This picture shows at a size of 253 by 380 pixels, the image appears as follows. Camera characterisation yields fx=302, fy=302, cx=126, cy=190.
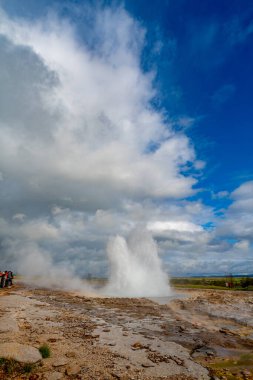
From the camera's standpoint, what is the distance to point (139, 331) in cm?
1697

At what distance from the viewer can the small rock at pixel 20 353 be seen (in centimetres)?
988

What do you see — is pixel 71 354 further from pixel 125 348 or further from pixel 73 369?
pixel 125 348

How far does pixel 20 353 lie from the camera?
33.8 feet

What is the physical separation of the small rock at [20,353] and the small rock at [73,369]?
1.15 m

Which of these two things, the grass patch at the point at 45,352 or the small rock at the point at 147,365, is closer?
the small rock at the point at 147,365

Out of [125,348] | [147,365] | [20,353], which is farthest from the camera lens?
[125,348]

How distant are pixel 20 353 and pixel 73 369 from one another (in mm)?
1959

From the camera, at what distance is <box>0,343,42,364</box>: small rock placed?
9.88 metres

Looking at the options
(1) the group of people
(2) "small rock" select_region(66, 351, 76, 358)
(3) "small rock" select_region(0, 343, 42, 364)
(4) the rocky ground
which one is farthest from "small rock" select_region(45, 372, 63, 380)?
(1) the group of people

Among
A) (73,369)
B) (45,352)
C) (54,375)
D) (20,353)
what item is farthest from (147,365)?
(20,353)

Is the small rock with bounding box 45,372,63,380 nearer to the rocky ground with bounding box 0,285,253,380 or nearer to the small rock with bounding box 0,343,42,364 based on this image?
the rocky ground with bounding box 0,285,253,380

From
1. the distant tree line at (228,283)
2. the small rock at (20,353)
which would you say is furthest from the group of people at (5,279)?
the distant tree line at (228,283)

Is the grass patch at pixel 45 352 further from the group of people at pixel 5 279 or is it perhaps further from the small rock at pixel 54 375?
the group of people at pixel 5 279

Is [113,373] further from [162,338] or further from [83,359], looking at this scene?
[162,338]
